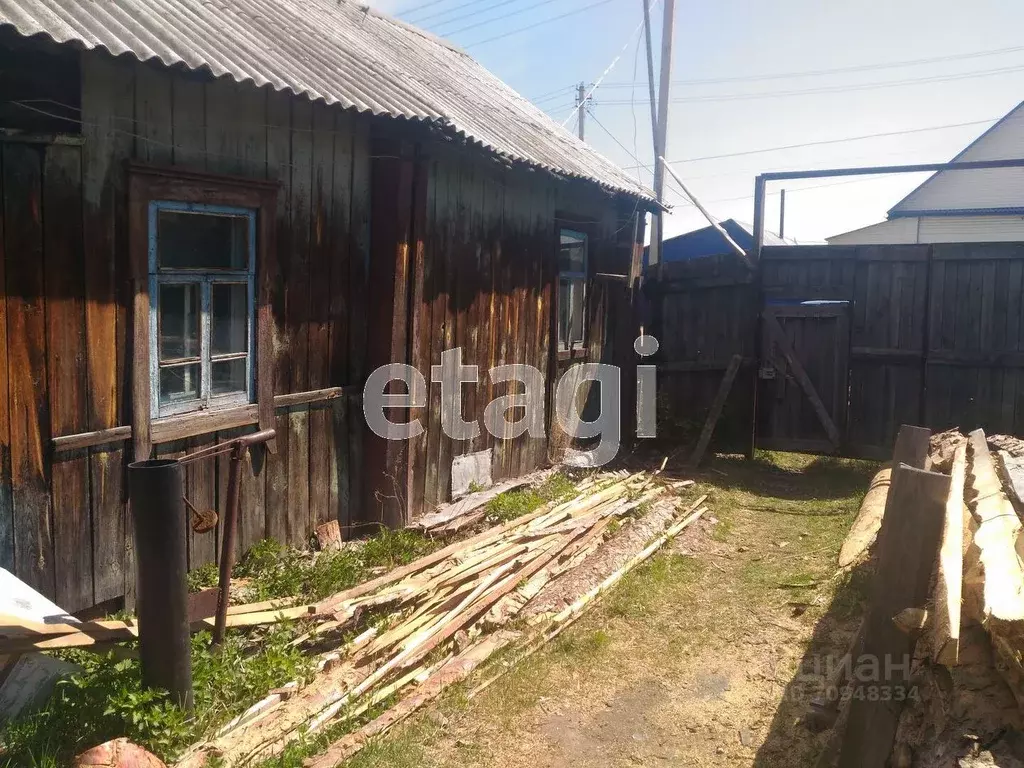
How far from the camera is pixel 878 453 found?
9.30m

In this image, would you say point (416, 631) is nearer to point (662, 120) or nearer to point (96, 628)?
point (96, 628)

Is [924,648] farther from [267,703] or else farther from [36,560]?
[36,560]

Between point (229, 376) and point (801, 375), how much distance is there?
6795 millimetres

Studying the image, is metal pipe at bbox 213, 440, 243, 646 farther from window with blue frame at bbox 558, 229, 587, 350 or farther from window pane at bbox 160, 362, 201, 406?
window with blue frame at bbox 558, 229, 587, 350

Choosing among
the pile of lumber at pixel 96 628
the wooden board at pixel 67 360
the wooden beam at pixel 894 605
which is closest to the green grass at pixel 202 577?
the pile of lumber at pixel 96 628

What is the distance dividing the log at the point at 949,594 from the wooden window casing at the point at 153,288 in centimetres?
400

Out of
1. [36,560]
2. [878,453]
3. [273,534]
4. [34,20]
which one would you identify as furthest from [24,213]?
[878,453]

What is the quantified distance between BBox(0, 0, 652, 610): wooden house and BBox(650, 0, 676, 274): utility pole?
21.6 ft

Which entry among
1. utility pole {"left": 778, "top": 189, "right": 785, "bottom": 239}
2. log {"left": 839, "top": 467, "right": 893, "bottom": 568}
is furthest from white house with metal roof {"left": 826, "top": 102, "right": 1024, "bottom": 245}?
log {"left": 839, "top": 467, "right": 893, "bottom": 568}

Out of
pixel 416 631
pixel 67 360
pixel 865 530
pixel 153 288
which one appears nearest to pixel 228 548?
pixel 416 631

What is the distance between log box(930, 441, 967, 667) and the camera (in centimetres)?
279

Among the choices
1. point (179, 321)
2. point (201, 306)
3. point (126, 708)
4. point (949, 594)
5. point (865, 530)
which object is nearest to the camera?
point (949, 594)

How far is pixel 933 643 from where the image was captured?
9.97 ft

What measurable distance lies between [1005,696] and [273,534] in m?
4.35
